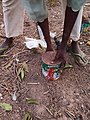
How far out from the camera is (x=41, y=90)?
216 centimetres

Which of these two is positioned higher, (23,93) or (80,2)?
(80,2)

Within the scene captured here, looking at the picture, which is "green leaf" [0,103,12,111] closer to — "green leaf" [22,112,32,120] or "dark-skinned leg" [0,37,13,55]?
"green leaf" [22,112,32,120]

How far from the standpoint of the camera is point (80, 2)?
1.79 metres

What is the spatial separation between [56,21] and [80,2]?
1.11 metres

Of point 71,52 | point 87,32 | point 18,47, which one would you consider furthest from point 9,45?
point 87,32

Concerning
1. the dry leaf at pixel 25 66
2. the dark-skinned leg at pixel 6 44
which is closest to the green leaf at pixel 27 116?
the dry leaf at pixel 25 66

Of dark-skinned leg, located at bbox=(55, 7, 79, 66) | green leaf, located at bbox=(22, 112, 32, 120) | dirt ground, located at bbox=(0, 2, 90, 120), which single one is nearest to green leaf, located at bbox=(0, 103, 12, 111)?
dirt ground, located at bbox=(0, 2, 90, 120)

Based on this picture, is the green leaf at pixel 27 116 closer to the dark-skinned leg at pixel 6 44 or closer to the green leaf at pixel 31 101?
the green leaf at pixel 31 101

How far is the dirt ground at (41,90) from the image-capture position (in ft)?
6.65

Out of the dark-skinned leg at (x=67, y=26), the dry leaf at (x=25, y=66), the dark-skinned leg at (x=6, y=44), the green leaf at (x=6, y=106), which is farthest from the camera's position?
the dark-skinned leg at (x=6, y=44)

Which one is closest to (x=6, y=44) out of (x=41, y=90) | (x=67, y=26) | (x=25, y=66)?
(x=25, y=66)

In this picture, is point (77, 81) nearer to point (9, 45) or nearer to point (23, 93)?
point (23, 93)

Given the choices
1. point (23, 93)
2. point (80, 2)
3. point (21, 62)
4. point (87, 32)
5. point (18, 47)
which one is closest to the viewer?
point (80, 2)

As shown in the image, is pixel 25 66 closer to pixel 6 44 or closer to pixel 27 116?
pixel 6 44
